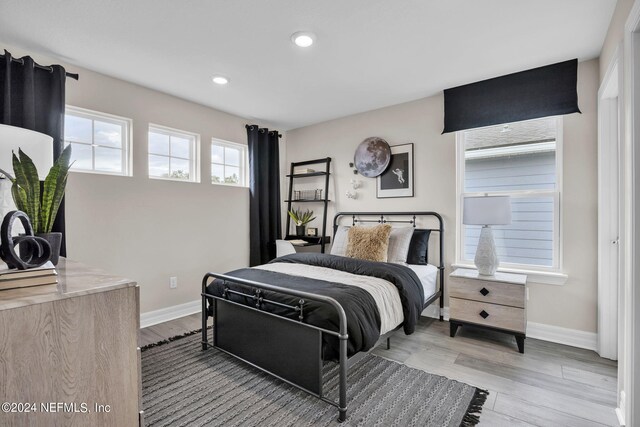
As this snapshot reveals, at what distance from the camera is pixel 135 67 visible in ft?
9.30

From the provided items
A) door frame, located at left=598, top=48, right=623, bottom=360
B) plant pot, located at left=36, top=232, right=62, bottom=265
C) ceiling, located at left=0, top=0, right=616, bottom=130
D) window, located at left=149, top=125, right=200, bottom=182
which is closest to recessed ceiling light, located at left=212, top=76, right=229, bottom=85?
ceiling, located at left=0, top=0, right=616, bottom=130

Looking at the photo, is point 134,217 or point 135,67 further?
point 134,217

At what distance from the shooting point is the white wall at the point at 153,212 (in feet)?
9.58

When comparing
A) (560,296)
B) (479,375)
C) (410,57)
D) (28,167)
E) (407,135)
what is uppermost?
(410,57)

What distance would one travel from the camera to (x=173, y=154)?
12.1 ft

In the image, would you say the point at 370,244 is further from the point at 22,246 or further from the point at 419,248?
the point at 22,246

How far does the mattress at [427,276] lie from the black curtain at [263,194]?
214cm

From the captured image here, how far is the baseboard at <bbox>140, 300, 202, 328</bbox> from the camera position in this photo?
3.29 meters

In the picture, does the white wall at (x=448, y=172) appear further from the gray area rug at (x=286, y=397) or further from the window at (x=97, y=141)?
the window at (x=97, y=141)

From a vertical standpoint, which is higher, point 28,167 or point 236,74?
point 236,74

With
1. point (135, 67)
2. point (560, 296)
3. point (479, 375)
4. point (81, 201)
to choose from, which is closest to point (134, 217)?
point (81, 201)

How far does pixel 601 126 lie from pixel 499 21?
4.25ft

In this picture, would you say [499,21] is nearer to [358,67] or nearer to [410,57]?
[410,57]

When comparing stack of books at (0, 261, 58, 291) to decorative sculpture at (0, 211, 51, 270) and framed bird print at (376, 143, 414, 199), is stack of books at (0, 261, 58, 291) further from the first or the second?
framed bird print at (376, 143, 414, 199)
